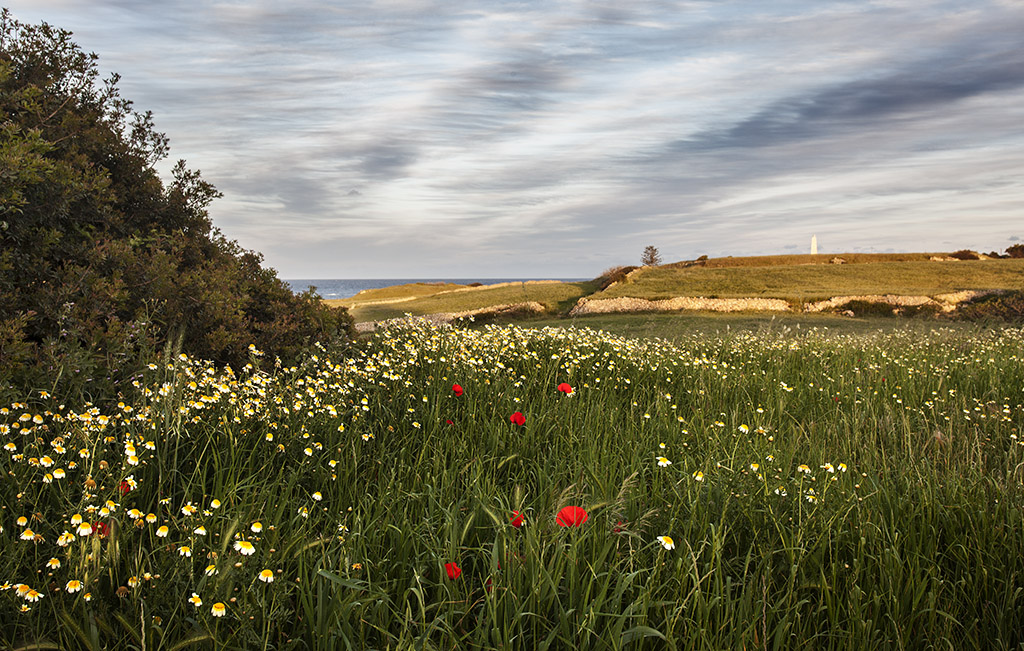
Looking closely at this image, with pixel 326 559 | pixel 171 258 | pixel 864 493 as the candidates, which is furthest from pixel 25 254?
pixel 864 493

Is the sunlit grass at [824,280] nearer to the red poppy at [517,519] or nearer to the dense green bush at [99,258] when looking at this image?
the dense green bush at [99,258]

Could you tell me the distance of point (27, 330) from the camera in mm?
4227

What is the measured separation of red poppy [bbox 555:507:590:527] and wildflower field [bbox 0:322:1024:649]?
0.02 m

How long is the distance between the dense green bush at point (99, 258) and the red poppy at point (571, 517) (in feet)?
9.16

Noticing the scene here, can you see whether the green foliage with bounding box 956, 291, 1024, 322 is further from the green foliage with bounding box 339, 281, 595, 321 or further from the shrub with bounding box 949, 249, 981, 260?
the shrub with bounding box 949, 249, 981, 260

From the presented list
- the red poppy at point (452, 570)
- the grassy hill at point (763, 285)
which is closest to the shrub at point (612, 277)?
the grassy hill at point (763, 285)

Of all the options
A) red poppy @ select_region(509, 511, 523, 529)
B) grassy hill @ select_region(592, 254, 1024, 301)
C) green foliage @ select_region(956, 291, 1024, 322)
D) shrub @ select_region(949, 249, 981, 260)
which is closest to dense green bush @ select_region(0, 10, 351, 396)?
red poppy @ select_region(509, 511, 523, 529)

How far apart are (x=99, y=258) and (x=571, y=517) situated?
4.15 metres

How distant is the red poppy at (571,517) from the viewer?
8.09ft

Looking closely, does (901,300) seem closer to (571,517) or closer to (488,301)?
(488,301)

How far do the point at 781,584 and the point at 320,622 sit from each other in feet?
6.64

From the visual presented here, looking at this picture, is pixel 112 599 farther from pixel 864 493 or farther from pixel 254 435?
pixel 864 493

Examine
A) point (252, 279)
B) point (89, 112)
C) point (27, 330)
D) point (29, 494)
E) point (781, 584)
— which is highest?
point (89, 112)

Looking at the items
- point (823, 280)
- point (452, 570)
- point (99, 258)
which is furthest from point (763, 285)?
point (452, 570)
